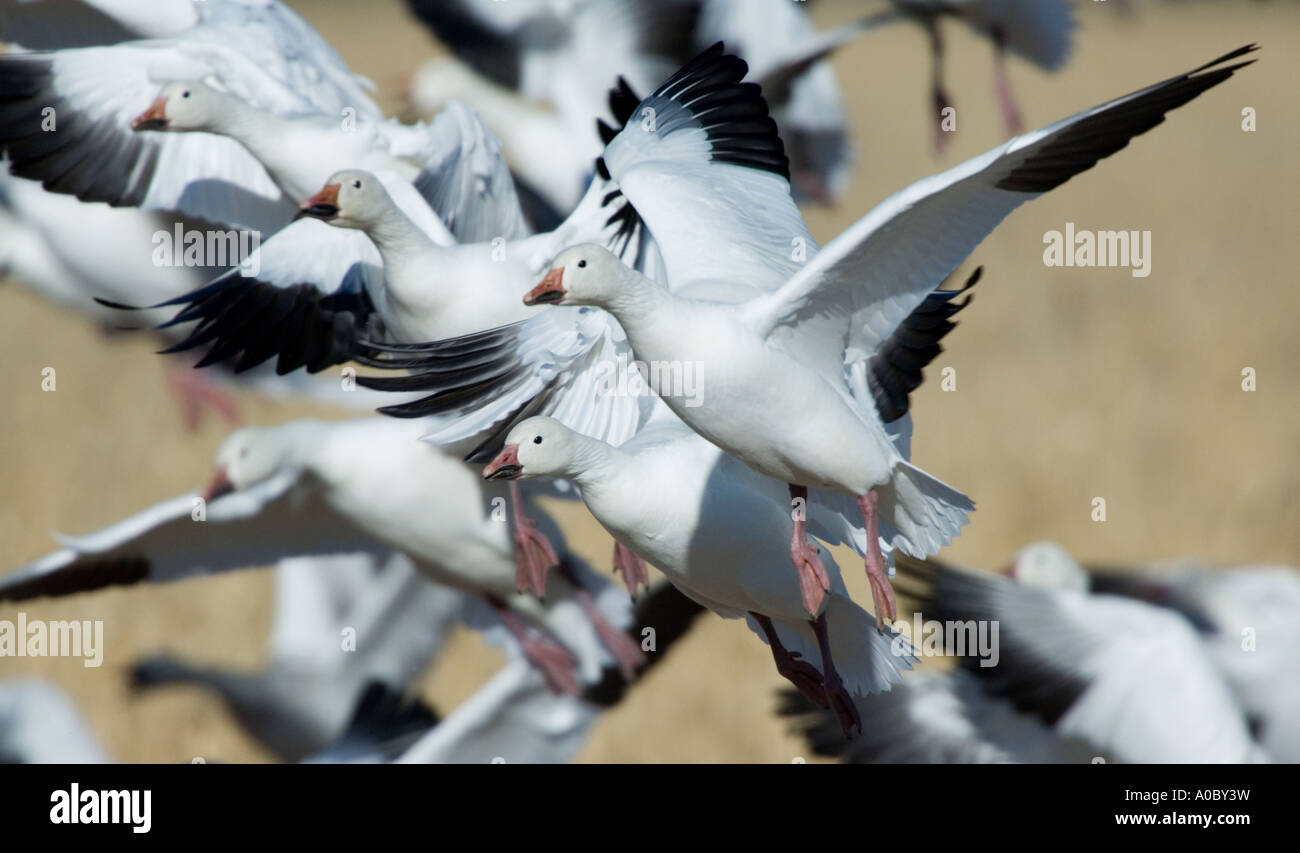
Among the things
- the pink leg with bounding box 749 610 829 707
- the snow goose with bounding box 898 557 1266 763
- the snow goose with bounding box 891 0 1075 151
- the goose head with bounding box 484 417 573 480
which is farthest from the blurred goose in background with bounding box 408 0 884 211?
the goose head with bounding box 484 417 573 480

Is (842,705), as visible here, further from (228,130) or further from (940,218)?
(228,130)

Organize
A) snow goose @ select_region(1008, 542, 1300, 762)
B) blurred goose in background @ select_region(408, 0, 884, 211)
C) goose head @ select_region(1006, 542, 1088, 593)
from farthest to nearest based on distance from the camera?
blurred goose in background @ select_region(408, 0, 884, 211), goose head @ select_region(1006, 542, 1088, 593), snow goose @ select_region(1008, 542, 1300, 762)

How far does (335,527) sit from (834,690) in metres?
1.69

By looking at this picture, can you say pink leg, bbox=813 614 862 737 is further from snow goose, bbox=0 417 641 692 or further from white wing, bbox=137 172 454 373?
snow goose, bbox=0 417 641 692

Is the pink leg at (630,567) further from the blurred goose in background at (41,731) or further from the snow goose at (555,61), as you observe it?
the snow goose at (555,61)

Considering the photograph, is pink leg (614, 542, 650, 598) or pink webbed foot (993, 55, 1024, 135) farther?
pink webbed foot (993, 55, 1024, 135)

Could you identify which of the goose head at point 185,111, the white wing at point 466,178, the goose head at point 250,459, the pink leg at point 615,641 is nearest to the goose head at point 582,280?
the white wing at point 466,178

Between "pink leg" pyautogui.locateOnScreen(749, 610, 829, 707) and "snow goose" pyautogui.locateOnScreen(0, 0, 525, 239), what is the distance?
3.94ft

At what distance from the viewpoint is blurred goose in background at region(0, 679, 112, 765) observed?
451 cm

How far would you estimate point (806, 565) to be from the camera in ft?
10.5

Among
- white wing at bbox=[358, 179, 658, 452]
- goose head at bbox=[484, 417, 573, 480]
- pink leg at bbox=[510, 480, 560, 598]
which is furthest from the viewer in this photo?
pink leg at bbox=[510, 480, 560, 598]

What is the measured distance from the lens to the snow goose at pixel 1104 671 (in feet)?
13.6

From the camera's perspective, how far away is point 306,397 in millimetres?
5297

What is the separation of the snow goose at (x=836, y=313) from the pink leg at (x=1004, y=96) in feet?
9.87
